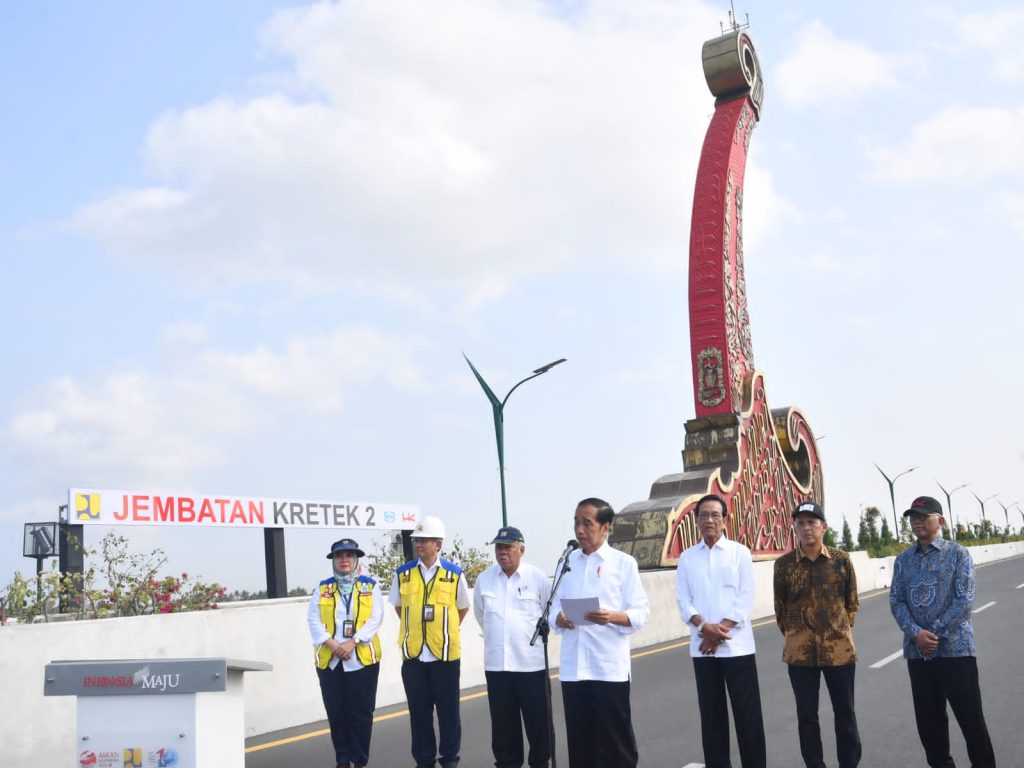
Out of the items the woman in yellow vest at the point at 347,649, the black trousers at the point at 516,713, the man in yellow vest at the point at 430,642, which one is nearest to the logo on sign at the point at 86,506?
the woman in yellow vest at the point at 347,649

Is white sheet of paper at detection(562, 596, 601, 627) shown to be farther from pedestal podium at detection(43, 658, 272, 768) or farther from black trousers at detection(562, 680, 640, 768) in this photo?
pedestal podium at detection(43, 658, 272, 768)

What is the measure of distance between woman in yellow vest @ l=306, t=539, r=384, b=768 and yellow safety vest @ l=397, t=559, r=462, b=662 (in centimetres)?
46

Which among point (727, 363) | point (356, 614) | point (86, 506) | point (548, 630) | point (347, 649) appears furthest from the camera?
point (727, 363)

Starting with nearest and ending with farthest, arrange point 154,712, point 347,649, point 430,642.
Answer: point 154,712 → point 430,642 → point 347,649

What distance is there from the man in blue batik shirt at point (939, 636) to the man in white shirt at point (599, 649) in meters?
1.86

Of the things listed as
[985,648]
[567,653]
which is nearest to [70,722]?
[567,653]

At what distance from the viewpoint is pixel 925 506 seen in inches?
251

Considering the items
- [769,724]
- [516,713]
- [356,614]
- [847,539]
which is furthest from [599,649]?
[847,539]

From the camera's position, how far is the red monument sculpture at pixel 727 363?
2903cm

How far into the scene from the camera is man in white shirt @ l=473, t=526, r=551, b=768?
6473 millimetres

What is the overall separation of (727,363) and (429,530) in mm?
23346

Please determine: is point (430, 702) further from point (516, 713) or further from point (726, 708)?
point (726, 708)

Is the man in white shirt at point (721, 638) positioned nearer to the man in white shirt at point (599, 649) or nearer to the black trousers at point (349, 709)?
the man in white shirt at point (599, 649)

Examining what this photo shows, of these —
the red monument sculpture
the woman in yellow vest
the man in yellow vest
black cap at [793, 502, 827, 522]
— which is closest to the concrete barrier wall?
the woman in yellow vest
